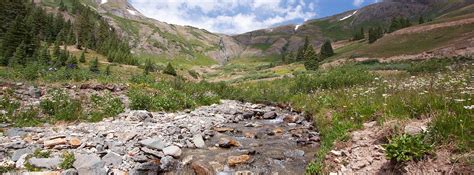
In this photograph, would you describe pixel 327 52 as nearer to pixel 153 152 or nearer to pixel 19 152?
pixel 153 152

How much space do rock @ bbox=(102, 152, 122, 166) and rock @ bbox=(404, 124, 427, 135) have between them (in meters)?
8.61

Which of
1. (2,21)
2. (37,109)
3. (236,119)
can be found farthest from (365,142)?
(2,21)

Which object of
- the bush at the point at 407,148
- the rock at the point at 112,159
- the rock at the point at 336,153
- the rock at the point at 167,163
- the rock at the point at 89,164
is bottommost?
the rock at the point at 167,163

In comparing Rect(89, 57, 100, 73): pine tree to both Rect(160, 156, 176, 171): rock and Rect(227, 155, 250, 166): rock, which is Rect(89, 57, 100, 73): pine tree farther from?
Rect(227, 155, 250, 166): rock

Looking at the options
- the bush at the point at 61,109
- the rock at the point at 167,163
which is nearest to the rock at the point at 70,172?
the rock at the point at 167,163

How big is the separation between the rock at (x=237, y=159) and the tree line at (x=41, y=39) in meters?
48.1

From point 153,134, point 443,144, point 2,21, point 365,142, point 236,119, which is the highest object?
point 2,21

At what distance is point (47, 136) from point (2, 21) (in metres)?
81.4

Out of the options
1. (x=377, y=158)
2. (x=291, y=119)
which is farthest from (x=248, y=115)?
(x=377, y=158)

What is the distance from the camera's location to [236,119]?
19953 mm

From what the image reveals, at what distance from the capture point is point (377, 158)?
23.5 feet

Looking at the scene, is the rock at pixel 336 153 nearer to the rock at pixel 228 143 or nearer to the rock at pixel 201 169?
the rock at pixel 201 169

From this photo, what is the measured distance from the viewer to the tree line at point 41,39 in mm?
52781

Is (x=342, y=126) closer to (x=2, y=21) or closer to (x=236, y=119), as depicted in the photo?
(x=236, y=119)
